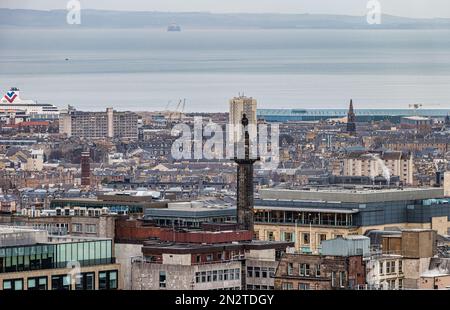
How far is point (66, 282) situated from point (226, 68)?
4061 centimetres

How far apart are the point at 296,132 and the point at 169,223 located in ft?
142

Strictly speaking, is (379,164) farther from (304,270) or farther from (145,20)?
(304,270)

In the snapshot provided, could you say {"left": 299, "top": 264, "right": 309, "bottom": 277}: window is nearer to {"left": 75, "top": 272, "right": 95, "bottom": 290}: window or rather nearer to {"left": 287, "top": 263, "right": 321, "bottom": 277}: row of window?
{"left": 287, "top": 263, "right": 321, "bottom": 277}: row of window

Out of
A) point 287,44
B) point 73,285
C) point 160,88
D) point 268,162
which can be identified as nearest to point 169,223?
point 73,285

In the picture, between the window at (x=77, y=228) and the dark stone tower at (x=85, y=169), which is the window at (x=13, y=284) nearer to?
the window at (x=77, y=228)

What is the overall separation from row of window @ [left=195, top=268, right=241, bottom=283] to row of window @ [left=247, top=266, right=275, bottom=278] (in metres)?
0.10

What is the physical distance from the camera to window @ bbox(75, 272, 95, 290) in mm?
13156

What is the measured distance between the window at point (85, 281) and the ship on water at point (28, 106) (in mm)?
54313

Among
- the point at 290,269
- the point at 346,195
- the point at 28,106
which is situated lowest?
the point at 290,269

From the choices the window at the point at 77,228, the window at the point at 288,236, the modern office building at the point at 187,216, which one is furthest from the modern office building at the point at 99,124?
the window at the point at 77,228

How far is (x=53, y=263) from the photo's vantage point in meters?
13.2

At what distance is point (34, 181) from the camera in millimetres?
51312

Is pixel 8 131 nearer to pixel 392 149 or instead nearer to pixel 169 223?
pixel 392 149

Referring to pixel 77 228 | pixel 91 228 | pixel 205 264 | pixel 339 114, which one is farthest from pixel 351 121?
pixel 205 264
